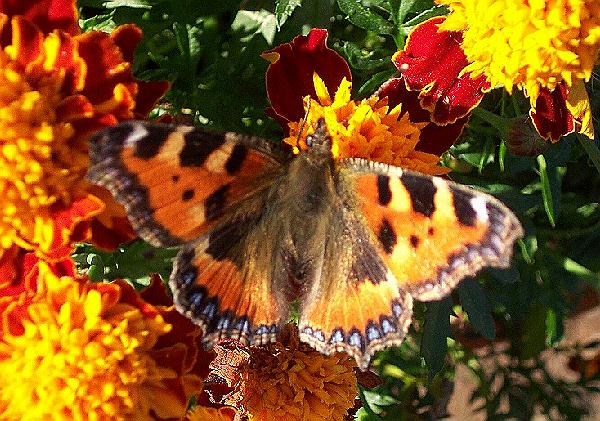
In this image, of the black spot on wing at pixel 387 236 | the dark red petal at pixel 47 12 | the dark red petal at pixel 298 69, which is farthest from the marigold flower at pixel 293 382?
the dark red petal at pixel 47 12

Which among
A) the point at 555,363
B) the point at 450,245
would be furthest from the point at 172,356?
the point at 555,363

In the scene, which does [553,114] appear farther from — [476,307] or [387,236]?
[476,307]

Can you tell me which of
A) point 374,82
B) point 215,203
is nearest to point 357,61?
point 374,82

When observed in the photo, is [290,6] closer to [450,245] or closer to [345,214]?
[345,214]

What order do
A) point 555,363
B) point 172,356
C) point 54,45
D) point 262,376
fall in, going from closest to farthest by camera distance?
point 54,45, point 172,356, point 262,376, point 555,363

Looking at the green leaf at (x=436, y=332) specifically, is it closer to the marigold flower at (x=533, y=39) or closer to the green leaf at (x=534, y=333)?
the marigold flower at (x=533, y=39)

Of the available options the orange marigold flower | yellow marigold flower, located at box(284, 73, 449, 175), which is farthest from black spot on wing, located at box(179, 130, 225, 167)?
yellow marigold flower, located at box(284, 73, 449, 175)
